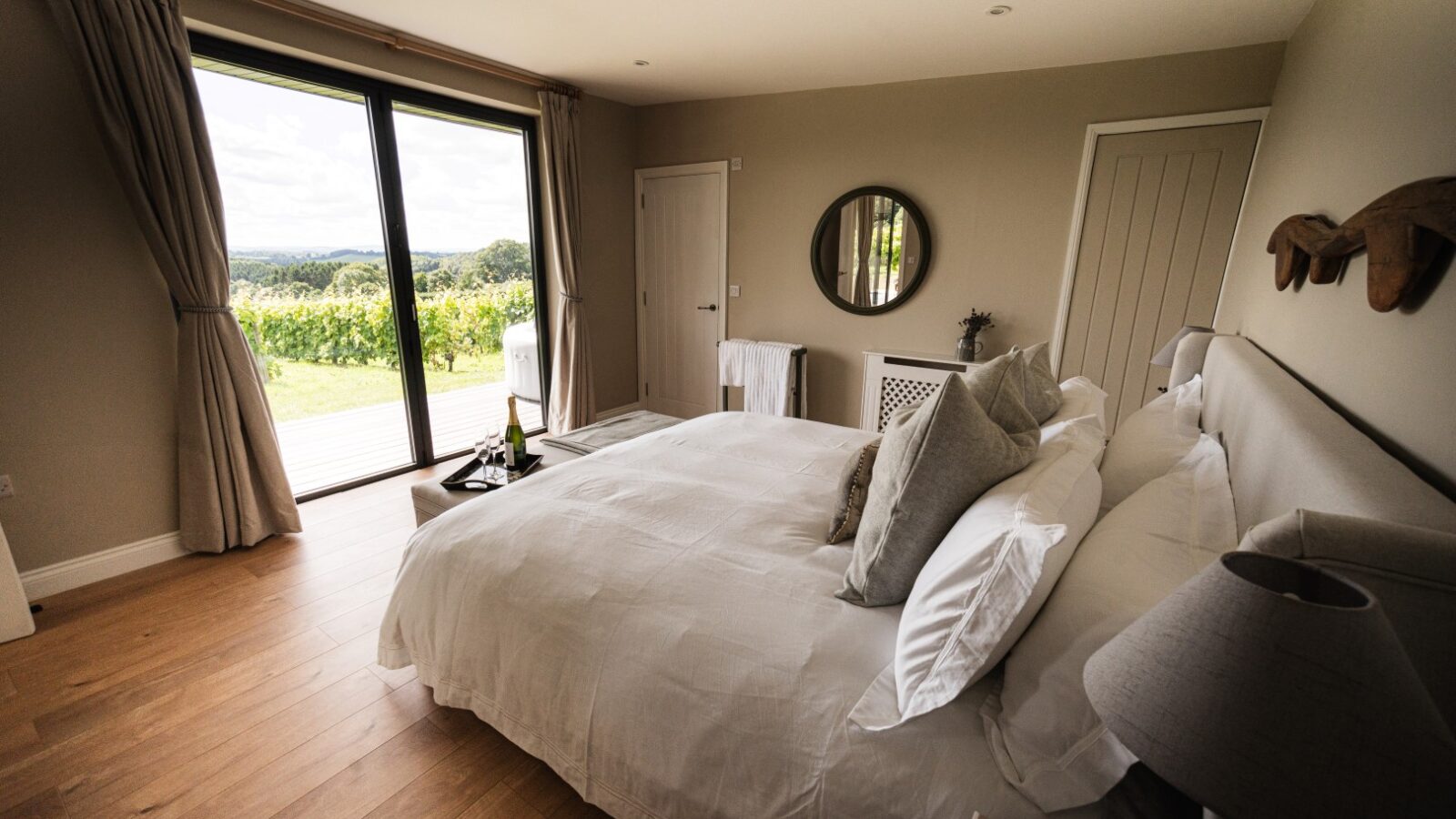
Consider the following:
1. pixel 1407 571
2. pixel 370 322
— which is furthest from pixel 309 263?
pixel 1407 571

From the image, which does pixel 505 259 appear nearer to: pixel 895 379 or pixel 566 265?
pixel 566 265

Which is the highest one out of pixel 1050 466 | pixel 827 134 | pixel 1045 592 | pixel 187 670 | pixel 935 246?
pixel 827 134

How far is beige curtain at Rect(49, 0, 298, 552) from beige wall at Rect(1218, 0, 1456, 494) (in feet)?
12.3

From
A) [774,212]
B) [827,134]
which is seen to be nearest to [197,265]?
[774,212]

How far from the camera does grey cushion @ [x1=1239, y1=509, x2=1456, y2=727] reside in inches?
19.8

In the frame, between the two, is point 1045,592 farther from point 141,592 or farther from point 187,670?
point 141,592

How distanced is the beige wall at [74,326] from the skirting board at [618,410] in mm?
2691

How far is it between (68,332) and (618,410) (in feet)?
10.5

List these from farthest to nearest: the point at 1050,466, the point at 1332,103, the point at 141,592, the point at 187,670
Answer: the point at 141,592
the point at 187,670
the point at 1332,103
the point at 1050,466

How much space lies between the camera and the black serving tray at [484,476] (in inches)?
88.0

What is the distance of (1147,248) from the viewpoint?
3.18 metres

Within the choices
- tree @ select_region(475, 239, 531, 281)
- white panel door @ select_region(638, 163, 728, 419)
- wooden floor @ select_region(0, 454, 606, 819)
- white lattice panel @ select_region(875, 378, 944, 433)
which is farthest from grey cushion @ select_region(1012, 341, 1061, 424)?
tree @ select_region(475, 239, 531, 281)

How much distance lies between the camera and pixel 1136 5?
242 cm

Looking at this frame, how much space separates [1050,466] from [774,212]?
3445 mm
